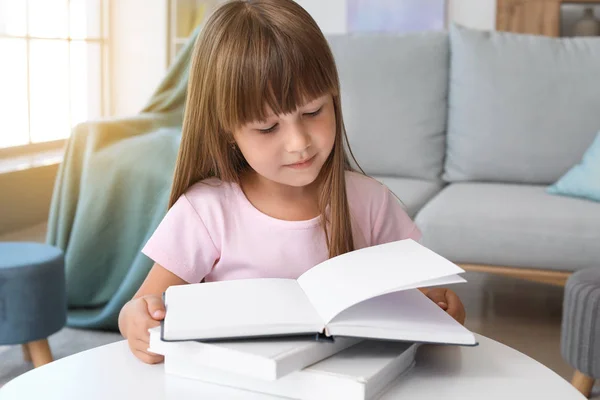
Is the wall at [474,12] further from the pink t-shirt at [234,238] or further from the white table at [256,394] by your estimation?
the white table at [256,394]

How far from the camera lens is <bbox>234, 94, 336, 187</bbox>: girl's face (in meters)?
1.01

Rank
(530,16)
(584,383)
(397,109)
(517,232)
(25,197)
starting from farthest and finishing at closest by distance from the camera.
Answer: (530,16)
(25,197)
(397,109)
(517,232)
(584,383)

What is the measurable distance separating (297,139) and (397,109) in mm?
1956

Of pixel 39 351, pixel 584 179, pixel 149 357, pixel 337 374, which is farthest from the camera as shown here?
pixel 584 179

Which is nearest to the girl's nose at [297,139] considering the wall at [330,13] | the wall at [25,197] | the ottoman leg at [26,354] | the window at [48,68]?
the ottoman leg at [26,354]

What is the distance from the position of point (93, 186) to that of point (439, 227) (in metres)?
1.01

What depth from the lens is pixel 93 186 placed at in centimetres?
242

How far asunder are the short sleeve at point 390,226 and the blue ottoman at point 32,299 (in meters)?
1.08

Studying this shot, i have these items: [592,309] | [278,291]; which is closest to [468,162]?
[592,309]

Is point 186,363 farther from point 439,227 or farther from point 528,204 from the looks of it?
point 528,204

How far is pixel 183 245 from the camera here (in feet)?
3.73

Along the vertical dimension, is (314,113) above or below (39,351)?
above

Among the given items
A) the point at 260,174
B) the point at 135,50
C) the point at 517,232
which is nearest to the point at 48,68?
the point at 135,50

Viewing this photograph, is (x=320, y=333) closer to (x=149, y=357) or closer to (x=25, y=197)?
(x=149, y=357)
